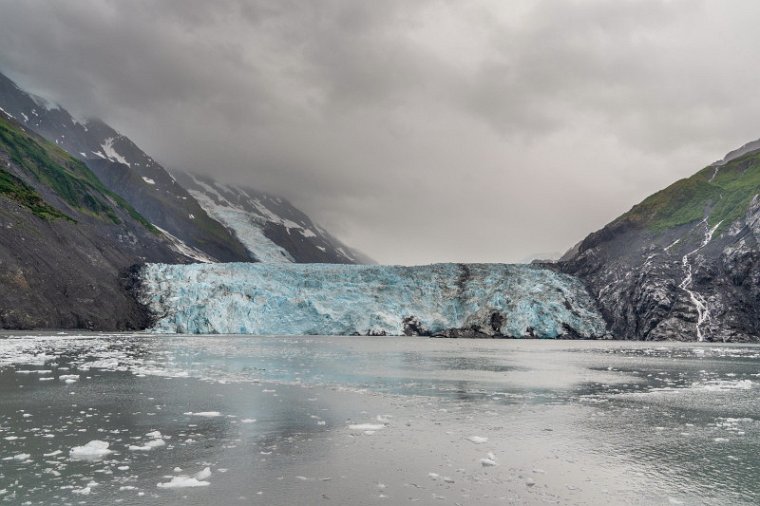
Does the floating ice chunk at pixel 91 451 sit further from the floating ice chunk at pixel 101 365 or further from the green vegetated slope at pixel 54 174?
the green vegetated slope at pixel 54 174

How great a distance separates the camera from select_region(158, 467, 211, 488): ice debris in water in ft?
31.0

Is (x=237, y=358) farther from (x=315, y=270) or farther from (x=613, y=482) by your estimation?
(x=315, y=270)

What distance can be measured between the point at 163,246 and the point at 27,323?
70453 mm

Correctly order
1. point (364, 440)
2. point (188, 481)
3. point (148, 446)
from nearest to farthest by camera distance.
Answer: point (188, 481)
point (148, 446)
point (364, 440)

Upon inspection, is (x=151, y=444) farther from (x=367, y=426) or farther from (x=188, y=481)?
(x=367, y=426)

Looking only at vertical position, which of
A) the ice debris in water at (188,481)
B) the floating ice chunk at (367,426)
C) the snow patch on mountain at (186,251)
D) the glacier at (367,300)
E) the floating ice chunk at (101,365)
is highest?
the snow patch on mountain at (186,251)

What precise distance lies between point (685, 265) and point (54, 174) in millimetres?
124540

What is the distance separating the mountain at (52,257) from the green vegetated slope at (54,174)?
290 millimetres

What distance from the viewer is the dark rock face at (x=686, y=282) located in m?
81.1

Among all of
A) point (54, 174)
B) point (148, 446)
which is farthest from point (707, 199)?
point (54, 174)

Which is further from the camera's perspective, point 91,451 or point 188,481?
point 91,451

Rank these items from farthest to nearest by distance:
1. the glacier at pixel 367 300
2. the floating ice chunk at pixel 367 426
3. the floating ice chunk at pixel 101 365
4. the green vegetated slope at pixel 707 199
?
the green vegetated slope at pixel 707 199, the glacier at pixel 367 300, the floating ice chunk at pixel 101 365, the floating ice chunk at pixel 367 426

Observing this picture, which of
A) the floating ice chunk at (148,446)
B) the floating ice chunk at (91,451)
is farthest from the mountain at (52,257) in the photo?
the floating ice chunk at (148,446)

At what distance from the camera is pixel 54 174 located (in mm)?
112562
